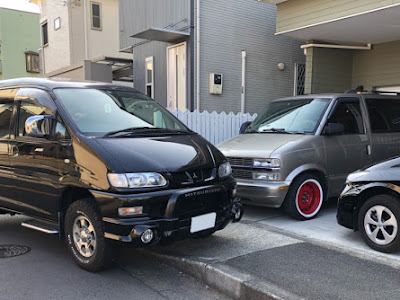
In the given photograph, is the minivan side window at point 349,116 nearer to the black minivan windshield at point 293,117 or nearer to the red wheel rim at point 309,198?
the black minivan windshield at point 293,117

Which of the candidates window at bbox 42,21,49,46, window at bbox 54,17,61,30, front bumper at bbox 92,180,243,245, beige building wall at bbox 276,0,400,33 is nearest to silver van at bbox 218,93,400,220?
front bumper at bbox 92,180,243,245

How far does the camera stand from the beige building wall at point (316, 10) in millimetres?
7125

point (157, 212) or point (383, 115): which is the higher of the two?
point (383, 115)

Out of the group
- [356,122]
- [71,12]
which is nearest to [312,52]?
[356,122]

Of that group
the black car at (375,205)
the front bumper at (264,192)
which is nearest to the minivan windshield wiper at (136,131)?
the front bumper at (264,192)

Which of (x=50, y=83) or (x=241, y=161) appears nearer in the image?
(x=50, y=83)

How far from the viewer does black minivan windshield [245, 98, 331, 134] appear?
587 cm

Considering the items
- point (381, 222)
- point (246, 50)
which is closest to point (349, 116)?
point (381, 222)

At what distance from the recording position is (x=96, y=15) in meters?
17.7

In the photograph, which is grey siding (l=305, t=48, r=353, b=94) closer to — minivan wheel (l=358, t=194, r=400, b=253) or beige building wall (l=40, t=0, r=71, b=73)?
minivan wheel (l=358, t=194, r=400, b=253)

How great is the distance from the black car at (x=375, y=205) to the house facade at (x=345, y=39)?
154 inches

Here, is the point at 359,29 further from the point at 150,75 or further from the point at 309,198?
the point at 150,75

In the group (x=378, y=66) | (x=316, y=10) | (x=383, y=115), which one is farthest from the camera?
(x=378, y=66)

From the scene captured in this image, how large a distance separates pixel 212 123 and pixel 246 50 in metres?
3.49
